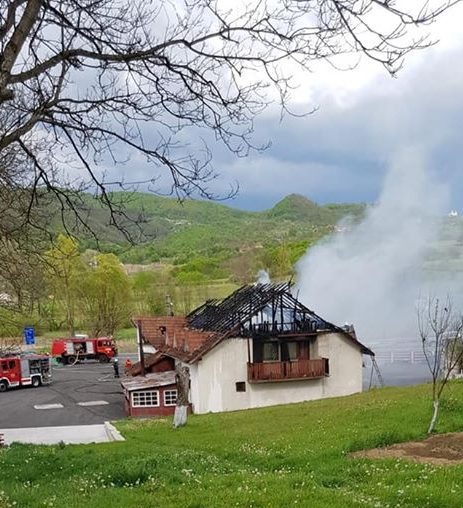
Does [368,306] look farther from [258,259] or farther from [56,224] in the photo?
[56,224]

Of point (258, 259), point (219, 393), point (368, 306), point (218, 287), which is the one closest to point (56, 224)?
point (219, 393)

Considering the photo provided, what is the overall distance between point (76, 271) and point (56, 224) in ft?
225

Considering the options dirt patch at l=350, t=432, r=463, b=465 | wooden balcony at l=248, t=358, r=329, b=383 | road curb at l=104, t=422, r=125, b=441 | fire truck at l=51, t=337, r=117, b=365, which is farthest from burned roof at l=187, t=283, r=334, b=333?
fire truck at l=51, t=337, r=117, b=365

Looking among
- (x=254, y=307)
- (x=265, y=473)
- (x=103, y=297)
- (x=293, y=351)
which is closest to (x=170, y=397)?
(x=254, y=307)

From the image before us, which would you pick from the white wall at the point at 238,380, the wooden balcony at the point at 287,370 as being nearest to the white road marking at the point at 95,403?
the white wall at the point at 238,380

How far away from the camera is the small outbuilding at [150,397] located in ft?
126

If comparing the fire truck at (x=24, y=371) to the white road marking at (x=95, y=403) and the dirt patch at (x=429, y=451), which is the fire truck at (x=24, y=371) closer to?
the white road marking at (x=95, y=403)

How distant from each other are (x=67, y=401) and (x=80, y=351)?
24914 millimetres

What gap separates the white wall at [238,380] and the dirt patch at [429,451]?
22.4 meters

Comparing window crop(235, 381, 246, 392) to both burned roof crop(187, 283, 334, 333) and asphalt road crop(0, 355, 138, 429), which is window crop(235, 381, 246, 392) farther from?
asphalt road crop(0, 355, 138, 429)

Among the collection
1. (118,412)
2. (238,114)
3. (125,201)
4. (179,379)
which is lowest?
(118,412)

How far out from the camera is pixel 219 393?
127 ft

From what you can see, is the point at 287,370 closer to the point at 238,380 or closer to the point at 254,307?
the point at 238,380

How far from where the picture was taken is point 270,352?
132 feet
